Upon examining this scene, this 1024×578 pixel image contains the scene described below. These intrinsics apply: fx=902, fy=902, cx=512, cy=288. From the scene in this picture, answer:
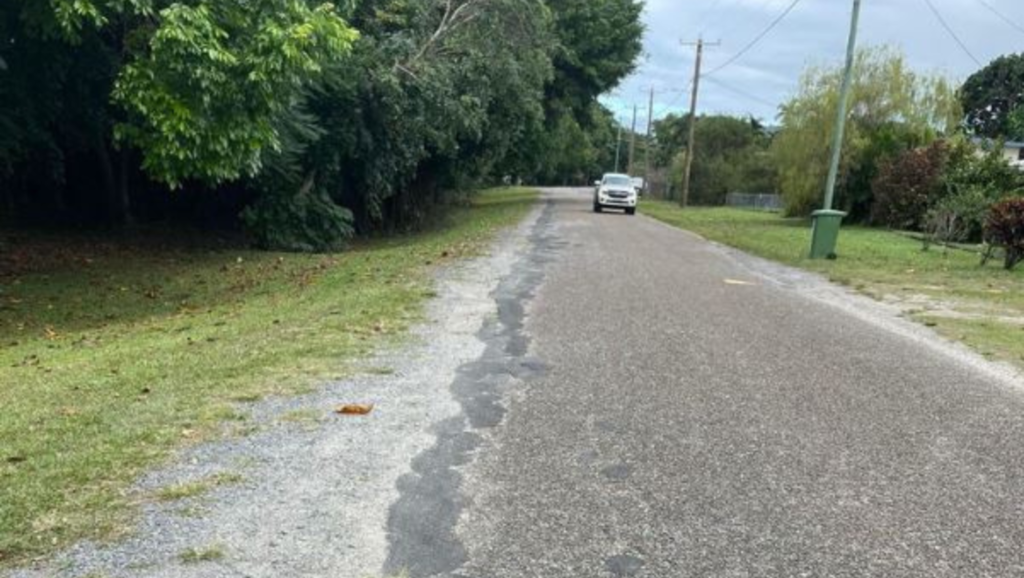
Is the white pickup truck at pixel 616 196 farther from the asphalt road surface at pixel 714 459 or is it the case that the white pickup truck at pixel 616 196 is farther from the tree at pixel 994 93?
the tree at pixel 994 93

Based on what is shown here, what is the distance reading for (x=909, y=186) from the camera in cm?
3297

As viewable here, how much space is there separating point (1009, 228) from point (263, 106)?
14.3 meters

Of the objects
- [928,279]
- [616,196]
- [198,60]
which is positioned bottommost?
[616,196]

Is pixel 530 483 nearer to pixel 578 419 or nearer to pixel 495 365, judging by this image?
pixel 578 419

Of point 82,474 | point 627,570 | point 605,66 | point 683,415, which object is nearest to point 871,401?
point 683,415

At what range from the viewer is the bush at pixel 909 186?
104 ft

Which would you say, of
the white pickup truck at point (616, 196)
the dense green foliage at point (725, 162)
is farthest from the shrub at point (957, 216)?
the dense green foliage at point (725, 162)

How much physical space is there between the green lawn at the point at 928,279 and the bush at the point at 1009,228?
0.45 metres

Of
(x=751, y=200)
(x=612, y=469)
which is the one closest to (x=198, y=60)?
(x=612, y=469)

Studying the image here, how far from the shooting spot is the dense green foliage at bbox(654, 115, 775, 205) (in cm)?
6794

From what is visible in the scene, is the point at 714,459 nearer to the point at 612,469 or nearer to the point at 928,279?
the point at 612,469

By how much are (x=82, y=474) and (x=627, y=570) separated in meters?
2.79

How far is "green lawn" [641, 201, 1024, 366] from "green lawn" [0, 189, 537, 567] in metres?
6.50

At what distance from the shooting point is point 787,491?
4875 millimetres
